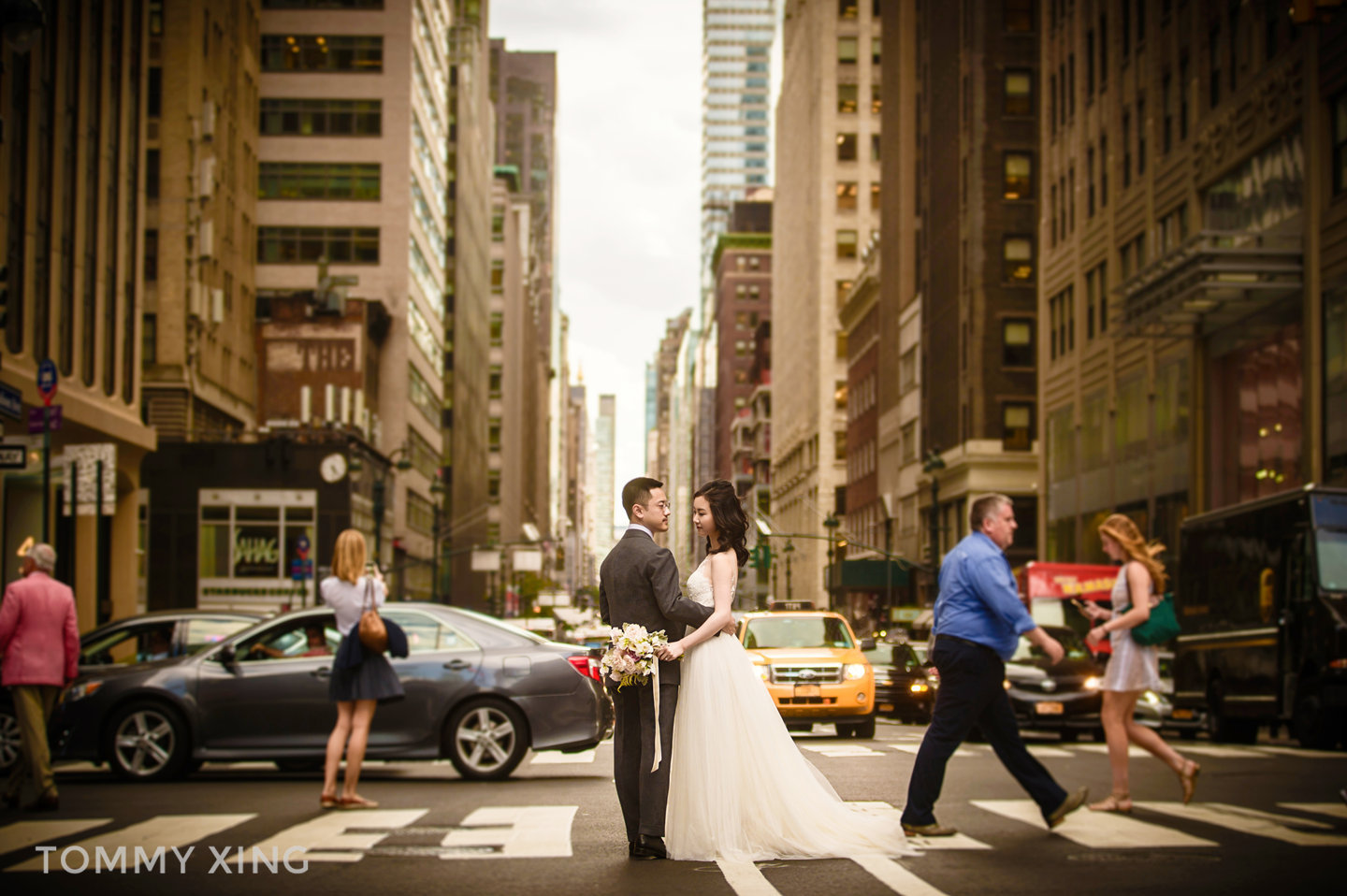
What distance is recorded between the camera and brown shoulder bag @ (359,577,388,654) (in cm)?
1177

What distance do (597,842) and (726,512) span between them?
11.5 feet

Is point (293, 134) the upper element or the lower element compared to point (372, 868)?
upper

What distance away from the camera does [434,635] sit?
568 inches

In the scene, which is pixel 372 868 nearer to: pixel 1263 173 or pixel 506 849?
pixel 506 849

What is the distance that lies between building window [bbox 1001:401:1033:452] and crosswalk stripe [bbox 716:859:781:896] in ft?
214

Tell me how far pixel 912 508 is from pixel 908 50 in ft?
92.8

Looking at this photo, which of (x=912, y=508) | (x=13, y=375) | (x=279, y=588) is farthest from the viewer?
(x=912, y=508)

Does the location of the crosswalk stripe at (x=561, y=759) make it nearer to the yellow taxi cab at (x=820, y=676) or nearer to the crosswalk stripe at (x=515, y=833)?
the crosswalk stripe at (x=515, y=833)

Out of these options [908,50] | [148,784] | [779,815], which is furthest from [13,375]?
[908,50]

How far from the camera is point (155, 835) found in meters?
9.85

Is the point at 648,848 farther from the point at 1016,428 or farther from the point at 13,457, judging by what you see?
the point at 1016,428

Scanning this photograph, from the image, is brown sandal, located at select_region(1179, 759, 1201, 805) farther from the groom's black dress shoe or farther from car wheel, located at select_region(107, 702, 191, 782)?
car wheel, located at select_region(107, 702, 191, 782)

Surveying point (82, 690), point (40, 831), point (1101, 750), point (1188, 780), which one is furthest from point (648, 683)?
point (1101, 750)

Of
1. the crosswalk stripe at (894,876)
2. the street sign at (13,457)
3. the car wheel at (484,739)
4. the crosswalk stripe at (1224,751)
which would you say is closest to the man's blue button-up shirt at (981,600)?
the crosswalk stripe at (894,876)
